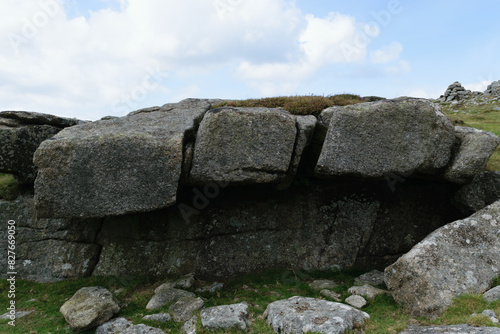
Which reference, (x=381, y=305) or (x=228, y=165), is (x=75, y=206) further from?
(x=381, y=305)

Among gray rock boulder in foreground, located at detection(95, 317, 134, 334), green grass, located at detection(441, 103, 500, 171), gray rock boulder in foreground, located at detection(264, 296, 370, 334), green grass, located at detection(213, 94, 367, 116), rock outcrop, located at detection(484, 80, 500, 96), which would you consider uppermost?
rock outcrop, located at detection(484, 80, 500, 96)

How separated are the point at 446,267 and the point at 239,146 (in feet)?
23.6

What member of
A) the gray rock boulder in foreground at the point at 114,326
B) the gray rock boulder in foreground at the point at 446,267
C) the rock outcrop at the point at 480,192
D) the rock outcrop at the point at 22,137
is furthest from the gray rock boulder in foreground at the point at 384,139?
the rock outcrop at the point at 22,137

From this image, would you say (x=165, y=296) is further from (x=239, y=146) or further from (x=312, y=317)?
(x=239, y=146)

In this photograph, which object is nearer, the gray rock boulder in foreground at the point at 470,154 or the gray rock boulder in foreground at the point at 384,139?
the gray rock boulder in foreground at the point at 384,139

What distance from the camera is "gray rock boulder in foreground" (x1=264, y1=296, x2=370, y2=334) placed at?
9242 millimetres

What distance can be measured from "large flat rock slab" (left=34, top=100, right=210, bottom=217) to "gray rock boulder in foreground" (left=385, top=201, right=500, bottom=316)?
24.9ft

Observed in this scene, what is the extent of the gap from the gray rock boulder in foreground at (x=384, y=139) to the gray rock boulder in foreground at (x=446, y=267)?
2708 millimetres

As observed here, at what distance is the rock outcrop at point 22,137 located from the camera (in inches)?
599

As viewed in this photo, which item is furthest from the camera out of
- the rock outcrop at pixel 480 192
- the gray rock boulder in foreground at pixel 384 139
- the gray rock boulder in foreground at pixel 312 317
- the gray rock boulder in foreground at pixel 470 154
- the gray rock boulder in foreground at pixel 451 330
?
the rock outcrop at pixel 480 192

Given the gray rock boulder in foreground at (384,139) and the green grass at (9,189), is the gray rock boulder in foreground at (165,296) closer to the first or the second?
the gray rock boulder in foreground at (384,139)

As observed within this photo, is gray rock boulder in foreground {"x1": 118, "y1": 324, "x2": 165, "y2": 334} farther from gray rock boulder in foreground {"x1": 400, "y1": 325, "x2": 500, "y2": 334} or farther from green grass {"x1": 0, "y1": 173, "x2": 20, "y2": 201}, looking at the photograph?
green grass {"x1": 0, "y1": 173, "x2": 20, "y2": 201}

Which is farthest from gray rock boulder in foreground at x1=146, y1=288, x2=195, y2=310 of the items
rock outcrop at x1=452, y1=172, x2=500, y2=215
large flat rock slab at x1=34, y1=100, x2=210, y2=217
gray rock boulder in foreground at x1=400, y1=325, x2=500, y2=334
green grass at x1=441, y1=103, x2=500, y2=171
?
green grass at x1=441, y1=103, x2=500, y2=171

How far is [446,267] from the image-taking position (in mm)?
10539
